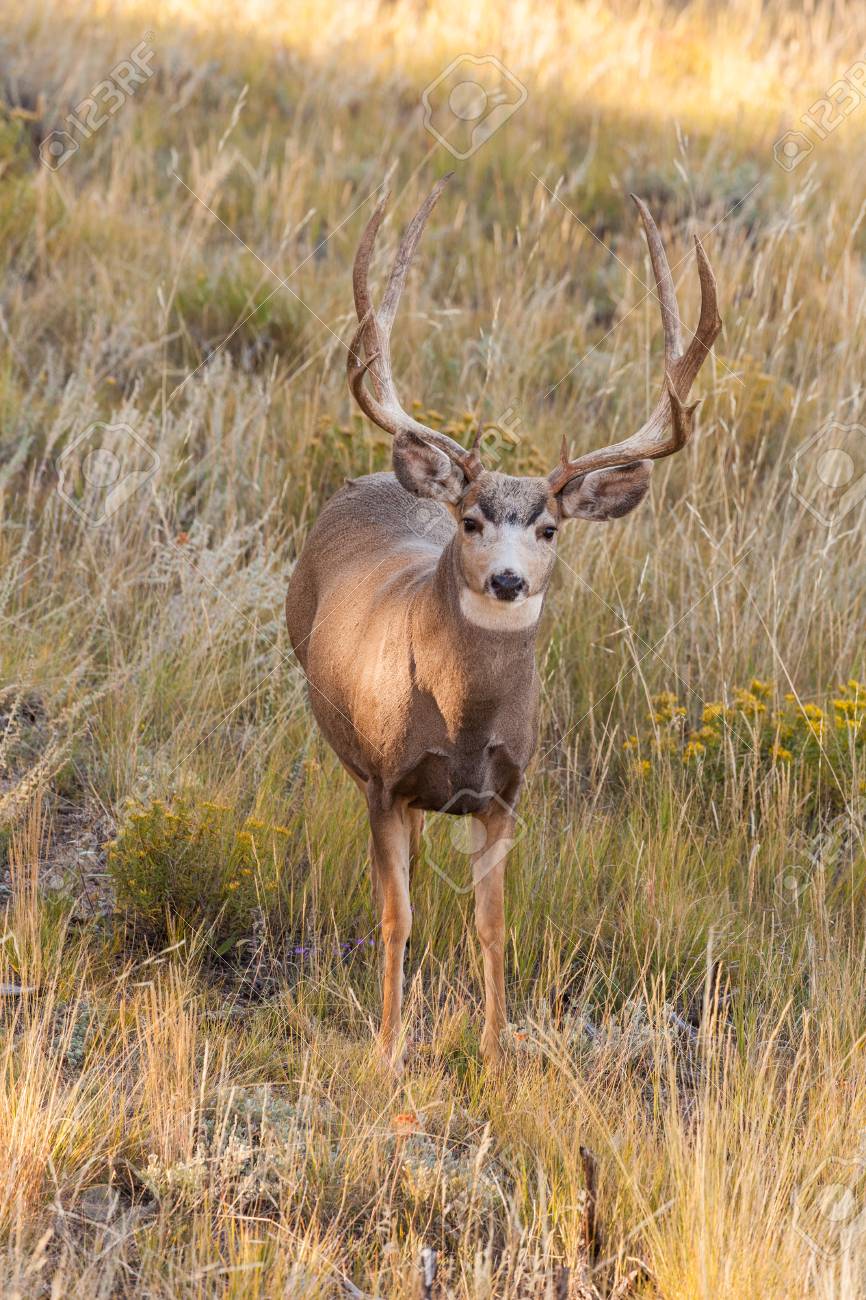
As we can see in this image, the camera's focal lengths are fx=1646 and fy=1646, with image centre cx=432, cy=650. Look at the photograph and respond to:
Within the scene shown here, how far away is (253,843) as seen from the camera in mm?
4520

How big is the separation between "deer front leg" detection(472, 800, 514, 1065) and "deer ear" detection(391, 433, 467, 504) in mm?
796

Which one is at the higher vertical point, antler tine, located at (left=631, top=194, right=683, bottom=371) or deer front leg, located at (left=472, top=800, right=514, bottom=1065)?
antler tine, located at (left=631, top=194, right=683, bottom=371)

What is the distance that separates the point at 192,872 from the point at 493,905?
34.5 inches

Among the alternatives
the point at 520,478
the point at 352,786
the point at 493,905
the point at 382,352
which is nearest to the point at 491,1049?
the point at 493,905

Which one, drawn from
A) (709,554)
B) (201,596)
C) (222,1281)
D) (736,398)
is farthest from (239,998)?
(736,398)

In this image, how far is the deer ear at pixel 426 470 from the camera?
4008 mm

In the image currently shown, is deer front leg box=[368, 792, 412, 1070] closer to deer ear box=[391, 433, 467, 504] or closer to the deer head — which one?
the deer head

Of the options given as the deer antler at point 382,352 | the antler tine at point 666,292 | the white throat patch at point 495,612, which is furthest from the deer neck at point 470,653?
the antler tine at point 666,292

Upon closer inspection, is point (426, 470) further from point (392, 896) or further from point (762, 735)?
point (762, 735)

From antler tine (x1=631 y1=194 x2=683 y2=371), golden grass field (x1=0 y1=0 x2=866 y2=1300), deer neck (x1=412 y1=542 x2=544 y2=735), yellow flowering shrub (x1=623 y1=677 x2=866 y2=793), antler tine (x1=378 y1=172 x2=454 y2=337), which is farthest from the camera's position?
yellow flowering shrub (x1=623 y1=677 x2=866 y2=793)

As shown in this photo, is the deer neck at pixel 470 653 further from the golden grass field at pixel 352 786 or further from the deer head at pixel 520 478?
the golden grass field at pixel 352 786

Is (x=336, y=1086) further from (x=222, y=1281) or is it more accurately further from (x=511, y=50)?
(x=511, y=50)

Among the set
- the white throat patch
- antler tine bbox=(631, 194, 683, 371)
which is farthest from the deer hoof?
antler tine bbox=(631, 194, 683, 371)

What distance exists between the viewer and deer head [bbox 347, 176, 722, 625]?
12.6 feet
